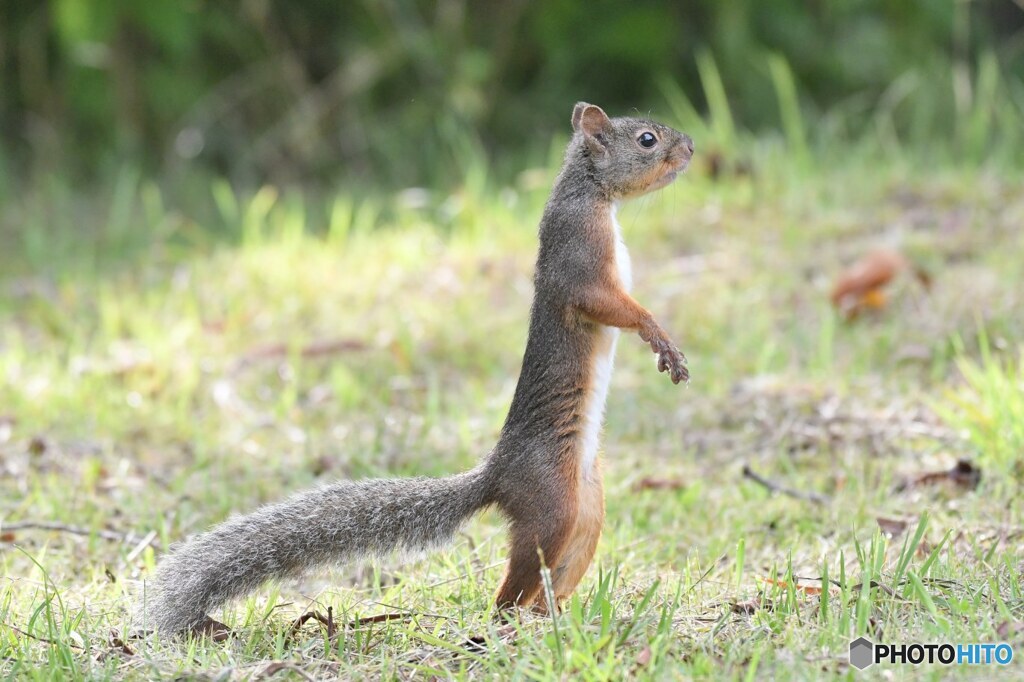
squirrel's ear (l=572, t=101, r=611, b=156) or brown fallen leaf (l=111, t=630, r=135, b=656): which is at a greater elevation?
squirrel's ear (l=572, t=101, r=611, b=156)

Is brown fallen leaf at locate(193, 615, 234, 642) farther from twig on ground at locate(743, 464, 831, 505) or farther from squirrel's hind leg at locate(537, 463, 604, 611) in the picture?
twig on ground at locate(743, 464, 831, 505)

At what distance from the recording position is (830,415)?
168 inches

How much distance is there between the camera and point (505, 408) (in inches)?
178

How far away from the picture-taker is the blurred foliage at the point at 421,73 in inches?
293

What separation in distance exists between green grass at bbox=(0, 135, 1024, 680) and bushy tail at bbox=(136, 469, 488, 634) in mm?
109

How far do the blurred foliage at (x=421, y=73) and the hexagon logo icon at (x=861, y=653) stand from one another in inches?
196

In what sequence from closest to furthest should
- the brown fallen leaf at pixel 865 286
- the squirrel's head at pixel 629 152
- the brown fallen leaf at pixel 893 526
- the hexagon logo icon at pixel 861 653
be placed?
the hexagon logo icon at pixel 861 653
the squirrel's head at pixel 629 152
the brown fallen leaf at pixel 893 526
the brown fallen leaf at pixel 865 286

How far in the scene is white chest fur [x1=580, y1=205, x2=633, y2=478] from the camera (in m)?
2.97

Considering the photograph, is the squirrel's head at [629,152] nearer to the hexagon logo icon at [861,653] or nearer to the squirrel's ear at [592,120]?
the squirrel's ear at [592,120]

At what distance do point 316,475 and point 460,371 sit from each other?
3.57ft

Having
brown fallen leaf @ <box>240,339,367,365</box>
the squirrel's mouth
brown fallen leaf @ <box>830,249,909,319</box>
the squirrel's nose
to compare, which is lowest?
brown fallen leaf @ <box>240,339,367,365</box>

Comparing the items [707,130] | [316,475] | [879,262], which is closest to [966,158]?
[707,130]

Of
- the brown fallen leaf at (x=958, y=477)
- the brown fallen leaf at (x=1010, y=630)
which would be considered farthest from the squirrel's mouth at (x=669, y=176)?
the brown fallen leaf at (x=1010, y=630)

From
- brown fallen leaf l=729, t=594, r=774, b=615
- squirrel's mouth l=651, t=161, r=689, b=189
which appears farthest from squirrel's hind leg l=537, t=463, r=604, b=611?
squirrel's mouth l=651, t=161, r=689, b=189
